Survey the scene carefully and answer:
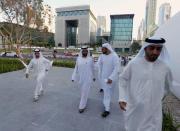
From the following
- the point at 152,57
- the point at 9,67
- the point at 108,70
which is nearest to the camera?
the point at 152,57

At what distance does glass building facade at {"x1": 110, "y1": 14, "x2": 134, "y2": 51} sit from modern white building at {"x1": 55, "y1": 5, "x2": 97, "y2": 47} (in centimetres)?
1362

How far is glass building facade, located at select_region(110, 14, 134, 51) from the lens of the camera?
58.7 m

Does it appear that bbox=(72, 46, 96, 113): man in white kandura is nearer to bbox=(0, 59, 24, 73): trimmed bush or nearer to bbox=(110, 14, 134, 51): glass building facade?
bbox=(0, 59, 24, 73): trimmed bush

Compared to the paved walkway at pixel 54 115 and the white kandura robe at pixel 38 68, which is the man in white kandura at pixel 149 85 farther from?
the white kandura robe at pixel 38 68

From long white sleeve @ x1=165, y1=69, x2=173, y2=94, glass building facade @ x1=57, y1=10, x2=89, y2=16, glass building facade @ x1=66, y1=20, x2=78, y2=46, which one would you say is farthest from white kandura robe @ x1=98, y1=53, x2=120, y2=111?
glass building facade @ x1=66, y1=20, x2=78, y2=46

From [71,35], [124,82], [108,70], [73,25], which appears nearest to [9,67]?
[108,70]

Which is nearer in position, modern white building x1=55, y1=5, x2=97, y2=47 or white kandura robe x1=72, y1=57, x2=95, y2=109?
white kandura robe x1=72, y1=57, x2=95, y2=109

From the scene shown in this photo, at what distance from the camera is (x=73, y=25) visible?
7338 centimetres

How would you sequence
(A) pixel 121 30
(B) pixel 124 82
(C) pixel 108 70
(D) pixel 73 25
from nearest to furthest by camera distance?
(B) pixel 124 82 < (C) pixel 108 70 < (A) pixel 121 30 < (D) pixel 73 25

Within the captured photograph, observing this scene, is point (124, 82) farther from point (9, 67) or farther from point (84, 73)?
point (9, 67)

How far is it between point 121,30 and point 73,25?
3194 centimetres

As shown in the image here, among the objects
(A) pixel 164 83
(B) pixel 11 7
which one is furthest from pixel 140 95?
(B) pixel 11 7

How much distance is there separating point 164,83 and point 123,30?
209ft

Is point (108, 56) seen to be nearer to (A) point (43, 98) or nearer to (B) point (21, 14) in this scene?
(A) point (43, 98)
